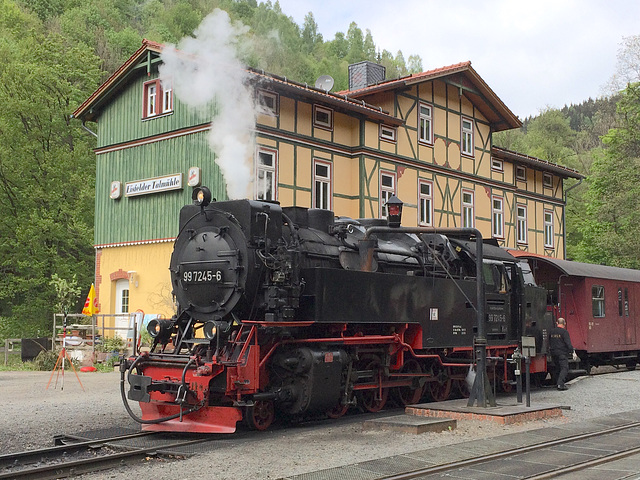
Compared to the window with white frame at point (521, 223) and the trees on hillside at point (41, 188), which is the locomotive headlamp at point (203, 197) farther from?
the window with white frame at point (521, 223)

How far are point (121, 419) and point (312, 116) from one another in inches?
478

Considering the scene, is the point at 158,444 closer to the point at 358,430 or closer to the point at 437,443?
the point at 358,430

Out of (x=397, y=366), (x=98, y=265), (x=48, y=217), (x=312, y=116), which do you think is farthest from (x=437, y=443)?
(x=48, y=217)

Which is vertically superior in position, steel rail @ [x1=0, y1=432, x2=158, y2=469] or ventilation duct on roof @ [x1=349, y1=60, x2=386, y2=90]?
ventilation duct on roof @ [x1=349, y1=60, x2=386, y2=90]

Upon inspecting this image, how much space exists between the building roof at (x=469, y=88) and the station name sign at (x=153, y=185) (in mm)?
5836

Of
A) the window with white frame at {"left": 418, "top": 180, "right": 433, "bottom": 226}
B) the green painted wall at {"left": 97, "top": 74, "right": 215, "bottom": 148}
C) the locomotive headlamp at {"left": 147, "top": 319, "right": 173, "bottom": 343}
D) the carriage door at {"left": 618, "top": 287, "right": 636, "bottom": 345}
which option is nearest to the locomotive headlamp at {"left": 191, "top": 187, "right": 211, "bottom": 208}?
the locomotive headlamp at {"left": 147, "top": 319, "right": 173, "bottom": 343}

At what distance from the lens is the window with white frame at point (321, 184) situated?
66.7ft

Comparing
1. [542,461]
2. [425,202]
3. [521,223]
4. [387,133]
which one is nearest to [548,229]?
[521,223]

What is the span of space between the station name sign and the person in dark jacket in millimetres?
10627

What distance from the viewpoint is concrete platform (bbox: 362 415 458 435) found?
854 cm

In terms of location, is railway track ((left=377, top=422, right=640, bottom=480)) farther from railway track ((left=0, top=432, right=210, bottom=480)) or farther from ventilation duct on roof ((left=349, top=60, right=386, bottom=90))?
ventilation duct on roof ((left=349, top=60, right=386, bottom=90))

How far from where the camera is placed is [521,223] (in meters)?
28.4

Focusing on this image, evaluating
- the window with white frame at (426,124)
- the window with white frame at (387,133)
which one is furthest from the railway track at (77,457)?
the window with white frame at (426,124)

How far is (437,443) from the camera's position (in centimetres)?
808
